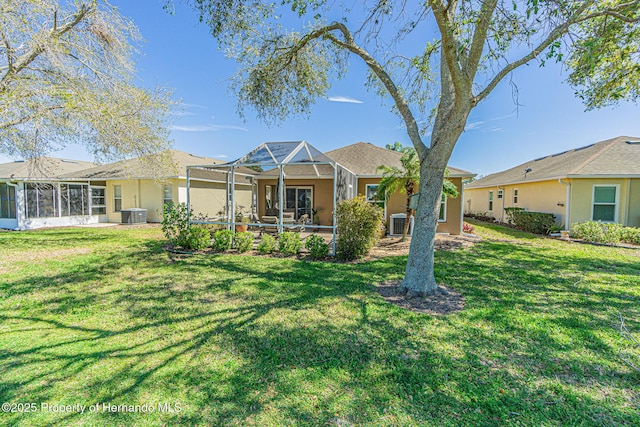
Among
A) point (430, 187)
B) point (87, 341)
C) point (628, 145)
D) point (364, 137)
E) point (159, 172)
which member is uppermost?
point (364, 137)

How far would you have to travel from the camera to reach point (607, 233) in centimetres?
1057

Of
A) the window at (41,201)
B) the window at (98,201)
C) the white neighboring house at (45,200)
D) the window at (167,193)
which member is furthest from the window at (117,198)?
the window at (167,193)

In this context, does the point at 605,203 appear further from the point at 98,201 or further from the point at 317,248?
the point at 98,201

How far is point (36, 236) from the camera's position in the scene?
40.2 ft

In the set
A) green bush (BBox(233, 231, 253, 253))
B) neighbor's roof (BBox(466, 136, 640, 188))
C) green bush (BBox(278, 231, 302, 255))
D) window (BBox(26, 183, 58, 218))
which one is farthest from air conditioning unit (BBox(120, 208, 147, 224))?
neighbor's roof (BBox(466, 136, 640, 188))

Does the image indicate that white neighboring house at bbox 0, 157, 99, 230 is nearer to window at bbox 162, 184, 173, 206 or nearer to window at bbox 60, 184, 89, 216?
window at bbox 60, 184, 89, 216

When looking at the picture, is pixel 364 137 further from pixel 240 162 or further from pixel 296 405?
pixel 296 405

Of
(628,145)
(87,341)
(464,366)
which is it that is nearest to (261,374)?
(464,366)

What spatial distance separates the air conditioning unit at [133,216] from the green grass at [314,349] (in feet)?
35.8

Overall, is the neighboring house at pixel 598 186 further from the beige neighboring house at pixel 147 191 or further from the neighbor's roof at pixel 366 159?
the beige neighboring house at pixel 147 191

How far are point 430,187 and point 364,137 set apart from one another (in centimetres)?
1402

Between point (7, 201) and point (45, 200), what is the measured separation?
170 cm

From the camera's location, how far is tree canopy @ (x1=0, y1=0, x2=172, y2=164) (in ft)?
22.2

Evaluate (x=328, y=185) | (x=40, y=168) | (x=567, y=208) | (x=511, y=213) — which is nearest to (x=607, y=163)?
(x=567, y=208)
